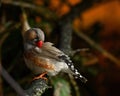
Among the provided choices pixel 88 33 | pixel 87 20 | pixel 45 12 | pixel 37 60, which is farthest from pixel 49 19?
pixel 37 60

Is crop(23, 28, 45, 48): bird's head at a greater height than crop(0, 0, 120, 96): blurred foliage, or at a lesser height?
greater

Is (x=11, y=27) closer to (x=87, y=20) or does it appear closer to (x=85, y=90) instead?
(x=85, y=90)

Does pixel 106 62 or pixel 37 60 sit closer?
pixel 37 60

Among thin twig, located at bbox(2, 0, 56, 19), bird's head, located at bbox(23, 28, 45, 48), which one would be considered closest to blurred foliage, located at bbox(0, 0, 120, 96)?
thin twig, located at bbox(2, 0, 56, 19)

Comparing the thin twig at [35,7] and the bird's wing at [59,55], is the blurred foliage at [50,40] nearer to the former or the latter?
the thin twig at [35,7]

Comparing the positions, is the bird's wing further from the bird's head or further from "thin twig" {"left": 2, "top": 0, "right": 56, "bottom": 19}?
"thin twig" {"left": 2, "top": 0, "right": 56, "bottom": 19}

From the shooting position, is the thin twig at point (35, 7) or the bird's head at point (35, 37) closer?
the bird's head at point (35, 37)

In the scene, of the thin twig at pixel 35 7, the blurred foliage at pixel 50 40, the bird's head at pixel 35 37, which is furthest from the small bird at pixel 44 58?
the thin twig at pixel 35 7
